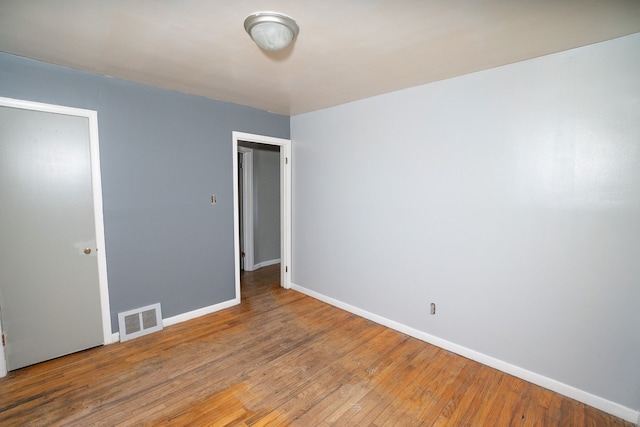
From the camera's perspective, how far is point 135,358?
2.45 m

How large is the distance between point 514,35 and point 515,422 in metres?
2.49

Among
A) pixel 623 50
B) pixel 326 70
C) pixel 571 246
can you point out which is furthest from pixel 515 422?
pixel 326 70

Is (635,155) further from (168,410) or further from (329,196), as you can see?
(168,410)

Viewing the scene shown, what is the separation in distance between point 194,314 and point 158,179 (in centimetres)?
157

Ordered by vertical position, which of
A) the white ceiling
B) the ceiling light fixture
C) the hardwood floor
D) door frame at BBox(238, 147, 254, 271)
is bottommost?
the hardwood floor

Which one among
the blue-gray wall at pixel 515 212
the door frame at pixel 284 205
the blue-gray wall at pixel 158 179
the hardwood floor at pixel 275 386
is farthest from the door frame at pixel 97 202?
the blue-gray wall at pixel 515 212

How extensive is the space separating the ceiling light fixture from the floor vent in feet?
8.94

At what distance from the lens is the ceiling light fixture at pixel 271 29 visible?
1549 millimetres

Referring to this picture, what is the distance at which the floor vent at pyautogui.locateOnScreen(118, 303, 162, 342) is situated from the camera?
2.71m

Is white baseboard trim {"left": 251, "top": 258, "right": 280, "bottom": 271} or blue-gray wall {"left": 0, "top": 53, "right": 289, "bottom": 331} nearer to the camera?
blue-gray wall {"left": 0, "top": 53, "right": 289, "bottom": 331}

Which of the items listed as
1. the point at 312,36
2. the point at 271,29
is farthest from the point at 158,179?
the point at 312,36

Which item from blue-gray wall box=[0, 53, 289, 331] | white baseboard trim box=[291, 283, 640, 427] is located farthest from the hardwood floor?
blue-gray wall box=[0, 53, 289, 331]

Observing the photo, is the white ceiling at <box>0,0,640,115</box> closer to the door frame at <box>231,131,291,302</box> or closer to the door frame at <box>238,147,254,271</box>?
the door frame at <box>231,131,291,302</box>

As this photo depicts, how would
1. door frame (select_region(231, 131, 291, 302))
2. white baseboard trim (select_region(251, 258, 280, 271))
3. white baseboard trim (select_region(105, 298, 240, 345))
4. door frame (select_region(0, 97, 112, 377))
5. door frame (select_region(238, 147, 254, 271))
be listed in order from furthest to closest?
white baseboard trim (select_region(251, 258, 280, 271)) < door frame (select_region(238, 147, 254, 271)) < door frame (select_region(231, 131, 291, 302)) < white baseboard trim (select_region(105, 298, 240, 345)) < door frame (select_region(0, 97, 112, 377))
